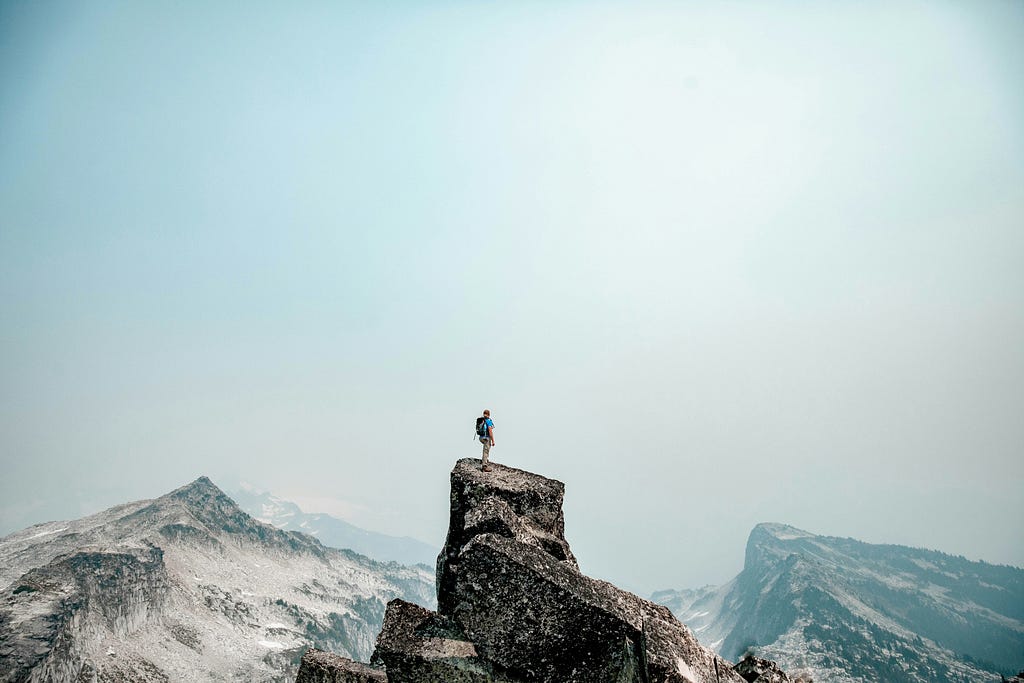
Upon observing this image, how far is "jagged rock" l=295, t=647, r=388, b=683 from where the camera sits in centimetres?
1249

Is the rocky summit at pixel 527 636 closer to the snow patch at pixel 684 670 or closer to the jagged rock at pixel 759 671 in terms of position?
the snow patch at pixel 684 670

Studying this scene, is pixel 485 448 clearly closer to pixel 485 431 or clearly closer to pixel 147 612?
pixel 485 431

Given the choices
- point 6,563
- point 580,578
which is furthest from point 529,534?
point 6,563

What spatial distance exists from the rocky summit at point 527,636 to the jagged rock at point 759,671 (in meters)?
0.14

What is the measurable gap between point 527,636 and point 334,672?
16.2ft

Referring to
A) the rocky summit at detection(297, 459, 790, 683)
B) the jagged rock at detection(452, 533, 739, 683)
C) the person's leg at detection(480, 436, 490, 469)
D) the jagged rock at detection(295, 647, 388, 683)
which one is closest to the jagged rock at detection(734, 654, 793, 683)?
the rocky summit at detection(297, 459, 790, 683)

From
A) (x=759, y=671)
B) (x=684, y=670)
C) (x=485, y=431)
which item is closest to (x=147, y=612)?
(x=485, y=431)

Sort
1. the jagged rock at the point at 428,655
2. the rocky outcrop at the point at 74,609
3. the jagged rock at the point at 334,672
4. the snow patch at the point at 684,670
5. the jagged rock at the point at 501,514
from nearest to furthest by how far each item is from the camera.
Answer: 1. the jagged rock at the point at 428,655
2. the jagged rock at the point at 334,672
3. the snow patch at the point at 684,670
4. the jagged rock at the point at 501,514
5. the rocky outcrop at the point at 74,609

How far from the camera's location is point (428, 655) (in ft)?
40.5

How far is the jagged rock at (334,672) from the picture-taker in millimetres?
12492

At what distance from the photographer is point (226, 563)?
18850 centimetres

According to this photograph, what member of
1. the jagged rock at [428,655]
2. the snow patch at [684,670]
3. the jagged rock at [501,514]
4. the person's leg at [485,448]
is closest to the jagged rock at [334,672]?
the jagged rock at [428,655]

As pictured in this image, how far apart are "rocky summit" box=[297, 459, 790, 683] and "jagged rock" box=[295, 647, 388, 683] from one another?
0.03 m

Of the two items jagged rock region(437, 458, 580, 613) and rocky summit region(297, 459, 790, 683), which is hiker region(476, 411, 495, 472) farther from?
rocky summit region(297, 459, 790, 683)
